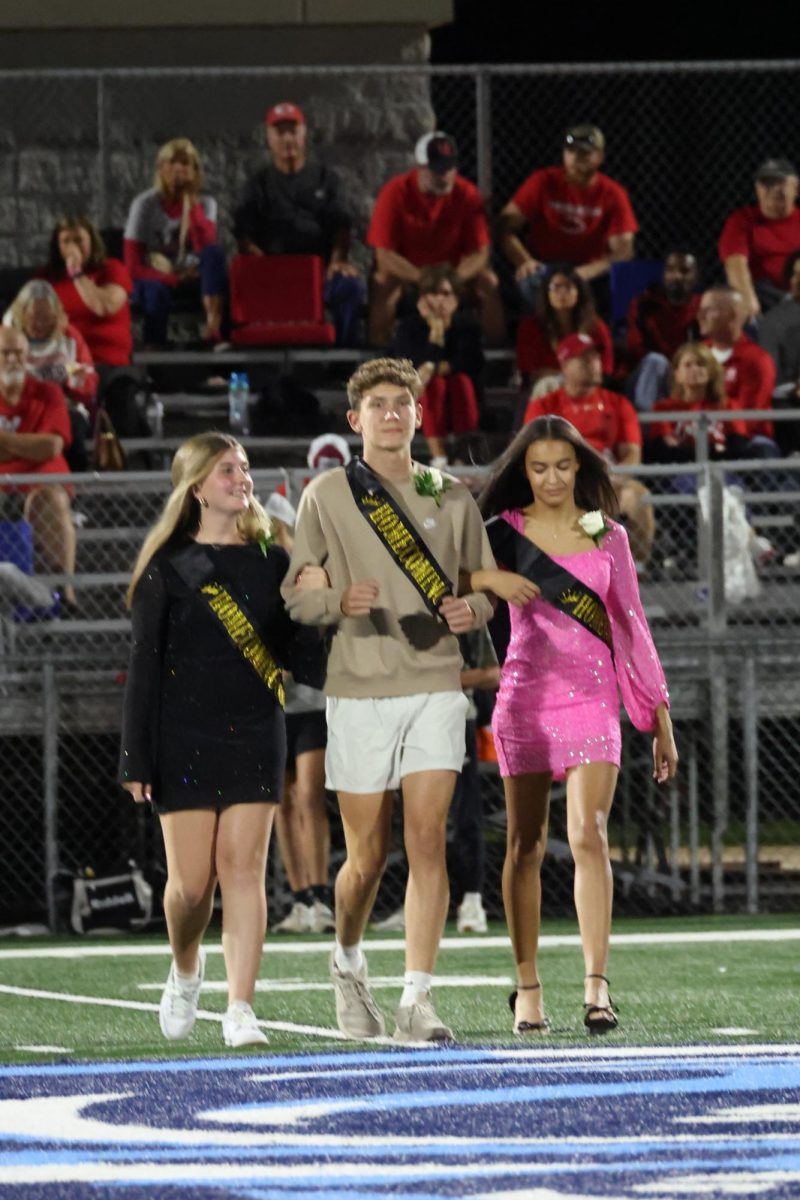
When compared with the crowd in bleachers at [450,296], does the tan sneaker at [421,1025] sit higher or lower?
lower

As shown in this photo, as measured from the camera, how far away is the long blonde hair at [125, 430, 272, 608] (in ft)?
23.4

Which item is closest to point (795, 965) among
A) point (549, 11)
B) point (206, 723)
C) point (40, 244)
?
point (206, 723)

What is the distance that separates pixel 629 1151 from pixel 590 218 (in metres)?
12.4

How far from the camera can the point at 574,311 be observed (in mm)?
15133

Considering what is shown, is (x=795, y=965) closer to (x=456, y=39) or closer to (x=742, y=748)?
(x=742, y=748)

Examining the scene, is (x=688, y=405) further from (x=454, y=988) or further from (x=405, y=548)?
(x=405, y=548)

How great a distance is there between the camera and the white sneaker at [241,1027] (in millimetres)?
6809

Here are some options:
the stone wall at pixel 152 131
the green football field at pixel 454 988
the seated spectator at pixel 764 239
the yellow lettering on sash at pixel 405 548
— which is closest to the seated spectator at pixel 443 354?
the seated spectator at pixel 764 239

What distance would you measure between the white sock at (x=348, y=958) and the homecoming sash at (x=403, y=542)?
1.04 meters

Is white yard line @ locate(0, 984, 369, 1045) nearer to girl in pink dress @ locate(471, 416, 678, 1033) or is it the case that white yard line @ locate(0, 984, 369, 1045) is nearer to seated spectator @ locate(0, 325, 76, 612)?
→ girl in pink dress @ locate(471, 416, 678, 1033)

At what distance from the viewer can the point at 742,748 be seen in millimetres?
14328

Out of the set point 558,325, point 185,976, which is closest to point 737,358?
point 558,325

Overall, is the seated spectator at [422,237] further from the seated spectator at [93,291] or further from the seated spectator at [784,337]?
the seated spectator at [784,337]

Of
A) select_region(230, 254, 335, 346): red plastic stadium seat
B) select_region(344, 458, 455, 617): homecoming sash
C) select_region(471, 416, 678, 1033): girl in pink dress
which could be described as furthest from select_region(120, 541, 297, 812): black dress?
select_region(230, 254, 335, 346): red plastic stadium seat
